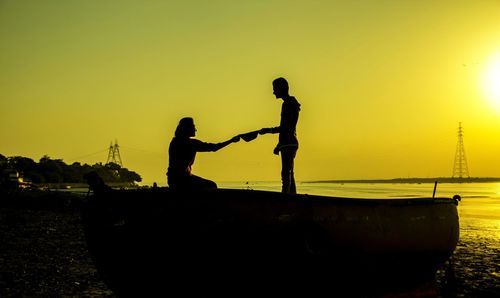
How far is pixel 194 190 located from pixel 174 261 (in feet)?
3.20

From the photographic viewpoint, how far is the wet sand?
1048 centimetres

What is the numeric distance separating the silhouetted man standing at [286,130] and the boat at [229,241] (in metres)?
1.64

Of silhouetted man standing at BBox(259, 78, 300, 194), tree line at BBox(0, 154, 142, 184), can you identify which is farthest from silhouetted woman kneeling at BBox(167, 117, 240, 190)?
tree line at BBox(0, 154, 142, 184)

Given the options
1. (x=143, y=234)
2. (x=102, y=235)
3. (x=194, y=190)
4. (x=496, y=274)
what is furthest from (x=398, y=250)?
(x=496, y=274)

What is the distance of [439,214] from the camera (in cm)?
855

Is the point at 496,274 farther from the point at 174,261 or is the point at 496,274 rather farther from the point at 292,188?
the point at 174,261

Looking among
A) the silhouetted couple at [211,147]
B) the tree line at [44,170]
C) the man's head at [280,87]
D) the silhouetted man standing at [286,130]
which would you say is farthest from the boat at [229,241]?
the tree line at [44,170]

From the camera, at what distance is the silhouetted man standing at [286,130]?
8609mm

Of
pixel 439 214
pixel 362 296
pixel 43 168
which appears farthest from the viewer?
pixel 43 168

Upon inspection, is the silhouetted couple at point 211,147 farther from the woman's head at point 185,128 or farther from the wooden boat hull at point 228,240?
the wooden boat hull at point 228,240

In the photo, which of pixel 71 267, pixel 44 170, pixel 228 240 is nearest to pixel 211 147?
pixel 228 240

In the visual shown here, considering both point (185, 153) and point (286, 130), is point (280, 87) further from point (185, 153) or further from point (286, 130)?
point (185, 153)

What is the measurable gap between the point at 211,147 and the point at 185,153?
1.45 ft

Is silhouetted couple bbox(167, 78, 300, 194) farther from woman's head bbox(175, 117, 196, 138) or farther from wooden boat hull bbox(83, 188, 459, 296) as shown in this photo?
wooden boat hull bbox(83, 188, 459, 296)
